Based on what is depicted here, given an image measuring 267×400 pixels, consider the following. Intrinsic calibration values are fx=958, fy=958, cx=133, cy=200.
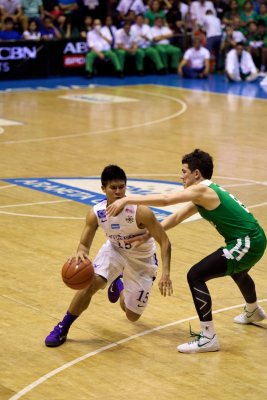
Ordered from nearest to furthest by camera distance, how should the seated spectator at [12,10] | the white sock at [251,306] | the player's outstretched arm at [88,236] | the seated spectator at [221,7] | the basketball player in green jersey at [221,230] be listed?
the basketball player in green jersey at [221,230], the player's outstretched arm at [88,236], the white sock at [251,306], the seated spectator at [12,10], the seated spectator at [221,7]

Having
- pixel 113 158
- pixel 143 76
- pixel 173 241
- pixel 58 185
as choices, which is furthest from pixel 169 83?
pixel 173 241

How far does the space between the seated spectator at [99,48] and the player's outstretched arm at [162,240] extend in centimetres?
2048

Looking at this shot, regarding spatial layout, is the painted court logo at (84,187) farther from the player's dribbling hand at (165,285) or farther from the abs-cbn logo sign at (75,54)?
the abs-cbn logo sign at (75,54)

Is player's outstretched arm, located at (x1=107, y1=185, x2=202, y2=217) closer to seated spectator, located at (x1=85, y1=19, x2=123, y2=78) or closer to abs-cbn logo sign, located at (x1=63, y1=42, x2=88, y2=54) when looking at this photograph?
seated spectator, located at (x1=85, y1=19, x2=123, y2=78)

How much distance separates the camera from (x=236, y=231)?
8469mm

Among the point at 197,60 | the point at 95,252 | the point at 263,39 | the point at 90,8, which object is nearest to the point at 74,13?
the point at 90,8

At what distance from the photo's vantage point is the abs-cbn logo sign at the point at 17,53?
89.7ft

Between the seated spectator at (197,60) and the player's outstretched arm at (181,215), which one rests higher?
the player's outstretched arm at (181,215)

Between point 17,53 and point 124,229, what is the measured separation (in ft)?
65.2

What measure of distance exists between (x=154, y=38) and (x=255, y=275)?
66.9 ft

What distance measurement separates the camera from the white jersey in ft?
27.7

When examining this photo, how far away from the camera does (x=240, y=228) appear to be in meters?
8.46

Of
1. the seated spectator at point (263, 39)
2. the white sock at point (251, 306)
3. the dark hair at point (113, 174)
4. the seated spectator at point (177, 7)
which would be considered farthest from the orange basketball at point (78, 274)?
the seated spectator at point (177, 7)

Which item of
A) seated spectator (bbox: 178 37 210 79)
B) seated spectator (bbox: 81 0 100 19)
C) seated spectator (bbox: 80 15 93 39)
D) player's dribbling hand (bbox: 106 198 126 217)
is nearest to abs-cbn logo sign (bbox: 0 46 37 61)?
seated spectator (bbox: 80 15 93 39)
